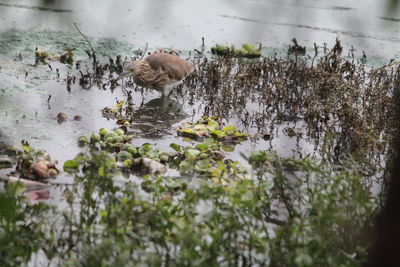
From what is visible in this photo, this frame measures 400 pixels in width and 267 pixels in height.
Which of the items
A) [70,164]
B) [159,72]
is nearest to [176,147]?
[70,164]

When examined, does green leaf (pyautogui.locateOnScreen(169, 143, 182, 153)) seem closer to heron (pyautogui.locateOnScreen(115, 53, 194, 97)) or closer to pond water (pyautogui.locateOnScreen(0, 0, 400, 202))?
pond water (pyautogui.locateOnScreen(0, 0, 400, 202))

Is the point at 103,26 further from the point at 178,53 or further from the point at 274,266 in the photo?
the point at 274,266

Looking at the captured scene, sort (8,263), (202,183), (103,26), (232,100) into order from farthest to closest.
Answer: (103,26) < (232,100) < (202,183) < (8,263)

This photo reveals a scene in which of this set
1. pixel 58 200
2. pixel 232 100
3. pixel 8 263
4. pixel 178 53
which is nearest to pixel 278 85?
pixel 232 100

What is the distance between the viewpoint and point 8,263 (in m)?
3.63

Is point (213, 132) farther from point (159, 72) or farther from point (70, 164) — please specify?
point (70, 164)

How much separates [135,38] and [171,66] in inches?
101

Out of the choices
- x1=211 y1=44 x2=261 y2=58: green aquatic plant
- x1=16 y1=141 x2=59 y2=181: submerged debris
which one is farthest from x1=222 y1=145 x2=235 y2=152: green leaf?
x1=211 y1=44 x2=261 y2=58: green aquatic plant

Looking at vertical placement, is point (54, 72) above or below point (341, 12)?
below

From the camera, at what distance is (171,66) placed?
789 centimetres

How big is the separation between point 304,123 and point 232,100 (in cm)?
96

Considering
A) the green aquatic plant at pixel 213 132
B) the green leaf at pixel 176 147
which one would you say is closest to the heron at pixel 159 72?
the green aquatic plant at pixel 213 132

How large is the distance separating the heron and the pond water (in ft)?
0.72

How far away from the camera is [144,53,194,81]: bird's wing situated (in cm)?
783
